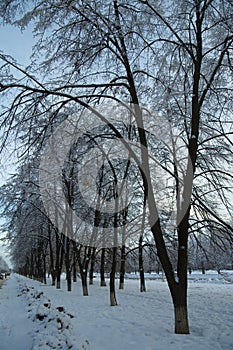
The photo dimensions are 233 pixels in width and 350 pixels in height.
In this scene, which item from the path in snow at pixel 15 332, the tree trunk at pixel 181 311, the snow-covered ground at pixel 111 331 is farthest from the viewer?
the tree trunk at pixel 181 311

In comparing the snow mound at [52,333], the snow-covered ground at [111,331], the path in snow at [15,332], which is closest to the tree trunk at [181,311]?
the snow-covered ground at [111,331]

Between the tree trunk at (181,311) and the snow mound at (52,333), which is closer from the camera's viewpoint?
the snow mound at (52,333)

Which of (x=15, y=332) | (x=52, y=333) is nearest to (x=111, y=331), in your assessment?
(x=52, y=333)

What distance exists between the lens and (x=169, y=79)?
7316 mm

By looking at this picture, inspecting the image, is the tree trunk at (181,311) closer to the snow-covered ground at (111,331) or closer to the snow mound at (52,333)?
the snow-covered ground at (111,331)

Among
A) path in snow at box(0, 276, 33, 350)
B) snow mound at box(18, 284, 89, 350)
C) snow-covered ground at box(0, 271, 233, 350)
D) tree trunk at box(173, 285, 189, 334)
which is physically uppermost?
tree trunk at box(173, 285, 189, 334)

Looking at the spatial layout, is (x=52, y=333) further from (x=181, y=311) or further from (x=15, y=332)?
(x=181, y=311)

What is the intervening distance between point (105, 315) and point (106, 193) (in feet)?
23.7

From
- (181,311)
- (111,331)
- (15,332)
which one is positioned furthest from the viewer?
(15,332)

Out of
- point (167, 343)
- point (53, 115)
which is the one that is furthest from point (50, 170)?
point (167, 343)

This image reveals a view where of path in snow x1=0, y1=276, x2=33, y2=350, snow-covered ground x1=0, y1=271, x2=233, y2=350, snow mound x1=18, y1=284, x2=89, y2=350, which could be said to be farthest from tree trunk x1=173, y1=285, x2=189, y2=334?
path in snow x1=0, y1=276, x2=33, y2=350

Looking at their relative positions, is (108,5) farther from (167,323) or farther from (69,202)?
(69,202)

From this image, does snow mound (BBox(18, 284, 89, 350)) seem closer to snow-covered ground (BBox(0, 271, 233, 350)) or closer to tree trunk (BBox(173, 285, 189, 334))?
snow-covered ground (BBox(0, 271, 233, 350))

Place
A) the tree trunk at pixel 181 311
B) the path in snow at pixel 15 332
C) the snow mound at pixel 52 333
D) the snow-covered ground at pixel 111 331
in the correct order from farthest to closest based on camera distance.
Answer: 1. the tree trunk at pixel 181 311
2. the path in snow at pixel 15 332
3. the snow-covered ground at pixel 111 331
4. the snow mound at pixel 52 333
